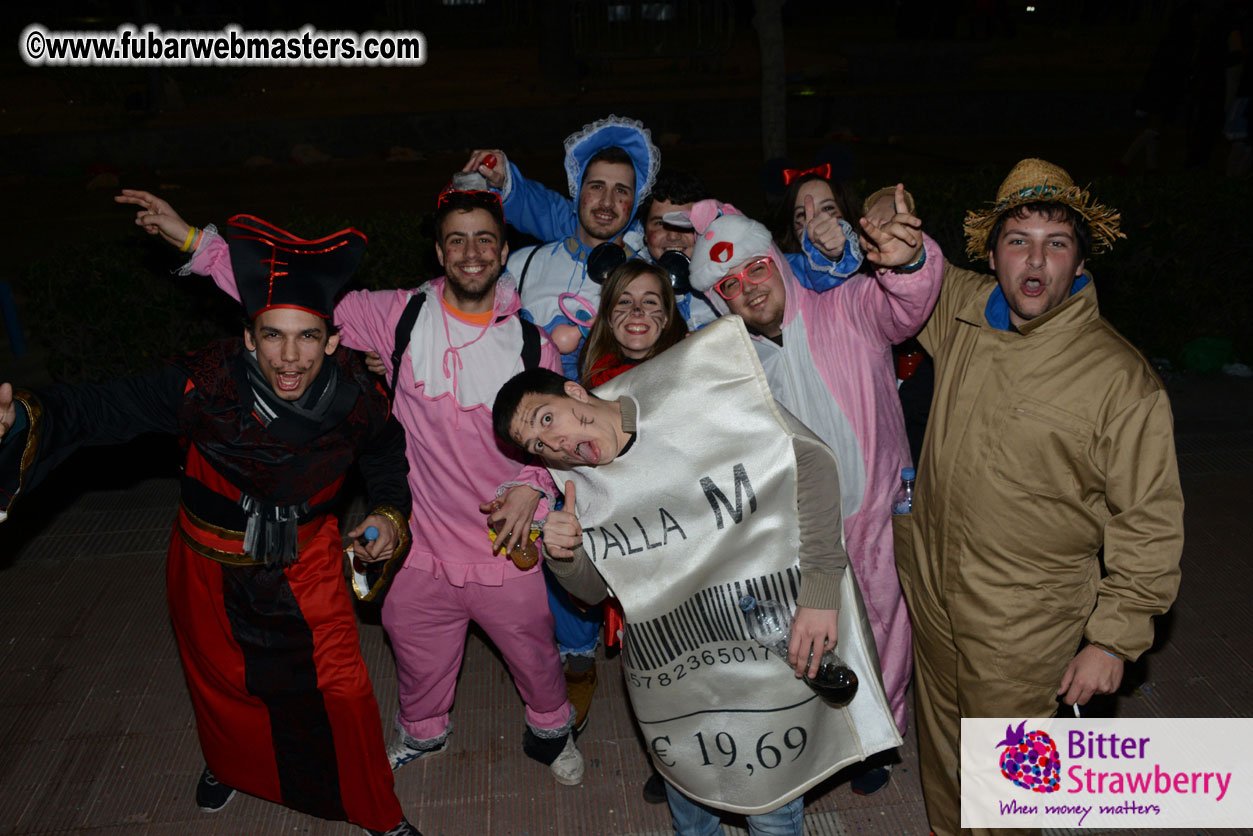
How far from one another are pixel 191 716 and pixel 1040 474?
352cm

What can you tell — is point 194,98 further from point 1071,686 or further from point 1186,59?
point 1071,686

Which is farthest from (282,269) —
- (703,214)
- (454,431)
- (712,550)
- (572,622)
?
(572,622)

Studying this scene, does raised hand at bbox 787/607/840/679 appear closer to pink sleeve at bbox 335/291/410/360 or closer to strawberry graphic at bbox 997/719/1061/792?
strawberry graphic at bbox 997/719/1061/792

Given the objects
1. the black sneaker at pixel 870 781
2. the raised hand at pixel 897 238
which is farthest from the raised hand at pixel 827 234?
the black sneaker at pixel 870 781

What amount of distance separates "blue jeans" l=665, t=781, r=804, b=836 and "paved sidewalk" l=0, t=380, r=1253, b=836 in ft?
1.55

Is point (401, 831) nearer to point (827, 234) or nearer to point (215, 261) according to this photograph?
point (215, 261)

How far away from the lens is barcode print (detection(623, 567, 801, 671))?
110 inches

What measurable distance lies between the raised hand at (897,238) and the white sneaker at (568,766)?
7.30ft

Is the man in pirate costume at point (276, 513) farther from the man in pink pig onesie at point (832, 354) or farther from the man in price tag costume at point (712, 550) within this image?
the man in pink pig onesie at point (832, 354)

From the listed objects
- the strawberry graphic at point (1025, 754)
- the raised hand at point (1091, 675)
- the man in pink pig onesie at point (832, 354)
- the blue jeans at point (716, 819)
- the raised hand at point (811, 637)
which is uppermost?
the man in pink pig onesie at point (832, 354)

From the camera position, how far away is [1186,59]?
1084 centimetres

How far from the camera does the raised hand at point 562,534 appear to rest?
2.78 m

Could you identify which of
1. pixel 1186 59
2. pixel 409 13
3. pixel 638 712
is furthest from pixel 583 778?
pixel 409 13

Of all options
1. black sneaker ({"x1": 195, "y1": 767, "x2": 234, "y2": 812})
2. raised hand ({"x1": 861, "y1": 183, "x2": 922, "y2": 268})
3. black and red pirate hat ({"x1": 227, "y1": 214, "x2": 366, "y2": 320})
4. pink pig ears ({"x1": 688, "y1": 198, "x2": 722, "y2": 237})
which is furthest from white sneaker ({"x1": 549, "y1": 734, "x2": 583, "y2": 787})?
raised hand ({"x1": 861, "y1": 183, "x2": 922, "y2": 268})
